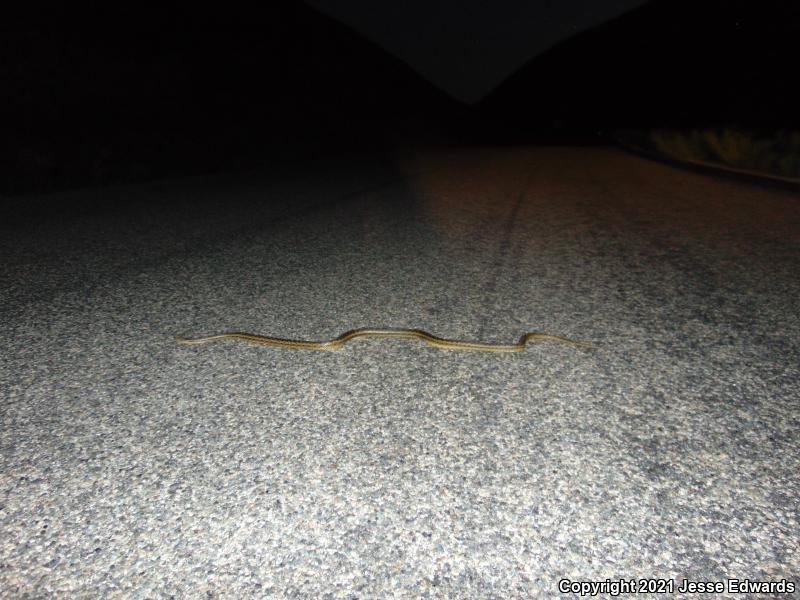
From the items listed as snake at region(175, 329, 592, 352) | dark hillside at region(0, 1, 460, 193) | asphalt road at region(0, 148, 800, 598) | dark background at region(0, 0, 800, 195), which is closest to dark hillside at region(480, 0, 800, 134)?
dark background at region(0, 0, 800, 195)

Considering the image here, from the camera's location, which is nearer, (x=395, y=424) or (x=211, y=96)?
(x=395, y=424)

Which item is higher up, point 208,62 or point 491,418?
point 208,62

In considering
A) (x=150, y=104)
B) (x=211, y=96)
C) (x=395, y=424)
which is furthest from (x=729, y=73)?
(x=395, y=424)

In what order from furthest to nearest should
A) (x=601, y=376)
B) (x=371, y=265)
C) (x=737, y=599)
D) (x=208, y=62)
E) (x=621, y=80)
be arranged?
(x=621, y=80) < (x=208, y=62) < (x=371, y=265) < (x=601, y=376) < (x=737, y=599)

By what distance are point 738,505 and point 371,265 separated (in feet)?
13.0

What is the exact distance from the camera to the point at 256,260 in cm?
589

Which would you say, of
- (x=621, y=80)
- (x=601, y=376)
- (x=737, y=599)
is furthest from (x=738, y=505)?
(x=621, y=80)

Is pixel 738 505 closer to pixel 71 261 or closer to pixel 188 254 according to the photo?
pixel 188 254

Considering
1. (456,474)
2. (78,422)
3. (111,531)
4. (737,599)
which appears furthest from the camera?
(78,422)

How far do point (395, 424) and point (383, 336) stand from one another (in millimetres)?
1184

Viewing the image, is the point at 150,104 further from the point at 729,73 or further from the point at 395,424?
the point at 729,73

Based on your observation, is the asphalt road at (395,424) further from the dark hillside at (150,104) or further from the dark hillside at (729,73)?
the dark hillside at (729,73)

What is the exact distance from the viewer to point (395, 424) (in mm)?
2783

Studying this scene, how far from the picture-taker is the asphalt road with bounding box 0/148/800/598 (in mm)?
1958
